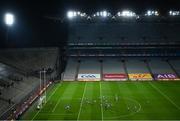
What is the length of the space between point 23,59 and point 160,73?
27777mm

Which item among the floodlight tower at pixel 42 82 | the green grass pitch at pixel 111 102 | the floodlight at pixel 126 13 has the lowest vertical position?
the green grass pitch at pixel 111 102

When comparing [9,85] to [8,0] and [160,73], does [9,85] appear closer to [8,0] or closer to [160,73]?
[8,0]

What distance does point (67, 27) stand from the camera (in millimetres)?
80000

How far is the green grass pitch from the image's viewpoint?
1361 inches

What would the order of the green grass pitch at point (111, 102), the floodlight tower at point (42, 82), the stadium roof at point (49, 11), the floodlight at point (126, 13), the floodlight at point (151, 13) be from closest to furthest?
the green grass pitch at point (111, 102) → the floodlight tower at point (42, 82) → the stadium roof at point (49, 11) → the floodlight at point (126, 13) → the floodlight at point (151, 13)

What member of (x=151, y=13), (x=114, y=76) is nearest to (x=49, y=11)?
(x=114, y=76)

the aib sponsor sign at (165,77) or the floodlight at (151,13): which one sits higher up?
the floodlight at (151,13)

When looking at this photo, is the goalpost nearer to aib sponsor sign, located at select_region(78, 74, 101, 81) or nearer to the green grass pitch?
the green grass pitch

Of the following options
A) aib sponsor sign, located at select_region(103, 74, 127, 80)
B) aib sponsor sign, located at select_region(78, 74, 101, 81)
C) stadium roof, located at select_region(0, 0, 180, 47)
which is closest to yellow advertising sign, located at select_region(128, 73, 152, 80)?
aib sponsor sign, located at select_region(103, 74, 127, 80)

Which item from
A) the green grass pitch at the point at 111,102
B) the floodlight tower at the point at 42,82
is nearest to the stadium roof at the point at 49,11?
the floodlight tower at the point at 42,82

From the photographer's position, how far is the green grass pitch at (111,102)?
3456 centimetres

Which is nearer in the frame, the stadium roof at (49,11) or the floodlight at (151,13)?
the stadium roof at (49,11)

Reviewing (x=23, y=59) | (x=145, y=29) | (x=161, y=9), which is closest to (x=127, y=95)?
(x=23, y=59)

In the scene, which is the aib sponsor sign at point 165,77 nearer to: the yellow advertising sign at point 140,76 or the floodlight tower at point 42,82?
the yellow advertising sign at point 140,76
